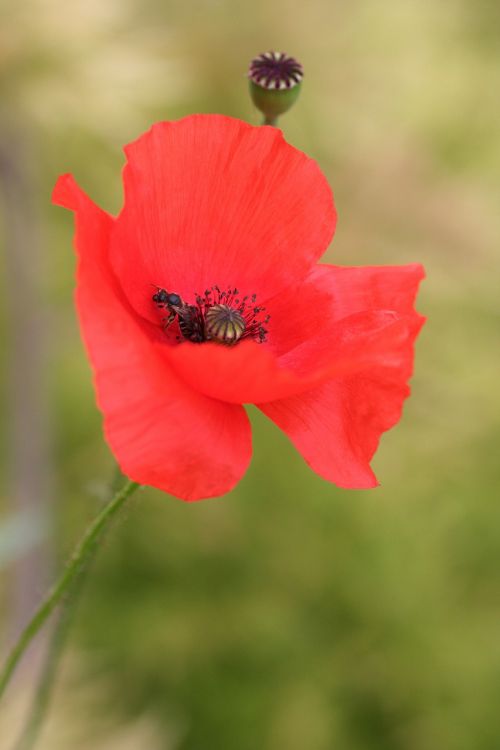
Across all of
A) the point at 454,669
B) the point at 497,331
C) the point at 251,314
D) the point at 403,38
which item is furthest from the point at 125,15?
the point at 454,669

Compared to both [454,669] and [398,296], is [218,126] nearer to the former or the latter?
[398,296]

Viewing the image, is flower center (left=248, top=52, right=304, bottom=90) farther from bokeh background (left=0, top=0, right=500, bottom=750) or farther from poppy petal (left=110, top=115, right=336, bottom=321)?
bokeh background (left=0, top=0, right=500, bottom=750)

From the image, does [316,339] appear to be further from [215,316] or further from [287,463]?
[287,463]

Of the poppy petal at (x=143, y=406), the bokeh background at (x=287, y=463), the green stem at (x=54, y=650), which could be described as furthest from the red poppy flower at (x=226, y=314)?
the bokeh background at (x=287, y=463)

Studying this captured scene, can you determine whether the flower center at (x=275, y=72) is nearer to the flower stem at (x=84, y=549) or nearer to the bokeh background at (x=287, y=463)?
the flower stem at (x=84, y=549)

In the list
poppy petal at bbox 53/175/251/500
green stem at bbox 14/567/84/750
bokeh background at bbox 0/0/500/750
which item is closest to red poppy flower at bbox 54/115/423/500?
poppy petal at bbox 53/175/251/500

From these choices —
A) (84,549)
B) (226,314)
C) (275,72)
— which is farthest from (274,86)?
(84,549)
